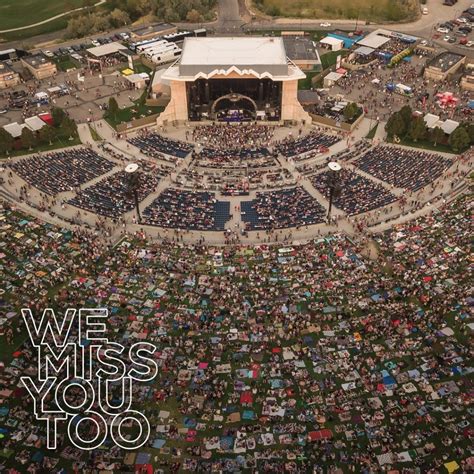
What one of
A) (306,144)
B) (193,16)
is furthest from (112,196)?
(193,16)

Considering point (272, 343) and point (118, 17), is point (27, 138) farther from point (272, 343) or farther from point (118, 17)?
point (118, 17)

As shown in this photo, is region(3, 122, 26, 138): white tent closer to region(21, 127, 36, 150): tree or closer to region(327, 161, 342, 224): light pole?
region(21, 127, 36, 150): tree

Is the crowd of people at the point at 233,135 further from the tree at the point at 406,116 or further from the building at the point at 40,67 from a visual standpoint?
the building at the point at 40,67

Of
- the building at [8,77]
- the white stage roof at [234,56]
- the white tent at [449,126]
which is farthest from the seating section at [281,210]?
the building at [8,77]

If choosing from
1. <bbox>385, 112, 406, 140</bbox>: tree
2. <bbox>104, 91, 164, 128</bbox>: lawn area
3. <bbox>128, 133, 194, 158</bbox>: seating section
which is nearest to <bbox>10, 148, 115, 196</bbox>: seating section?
<bbox>128, 133, 194, 158</bbox>: seating section

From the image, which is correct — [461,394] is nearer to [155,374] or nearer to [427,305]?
[427,305]

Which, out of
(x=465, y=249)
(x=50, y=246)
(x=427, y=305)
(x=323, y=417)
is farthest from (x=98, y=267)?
(x=465, y=249)
